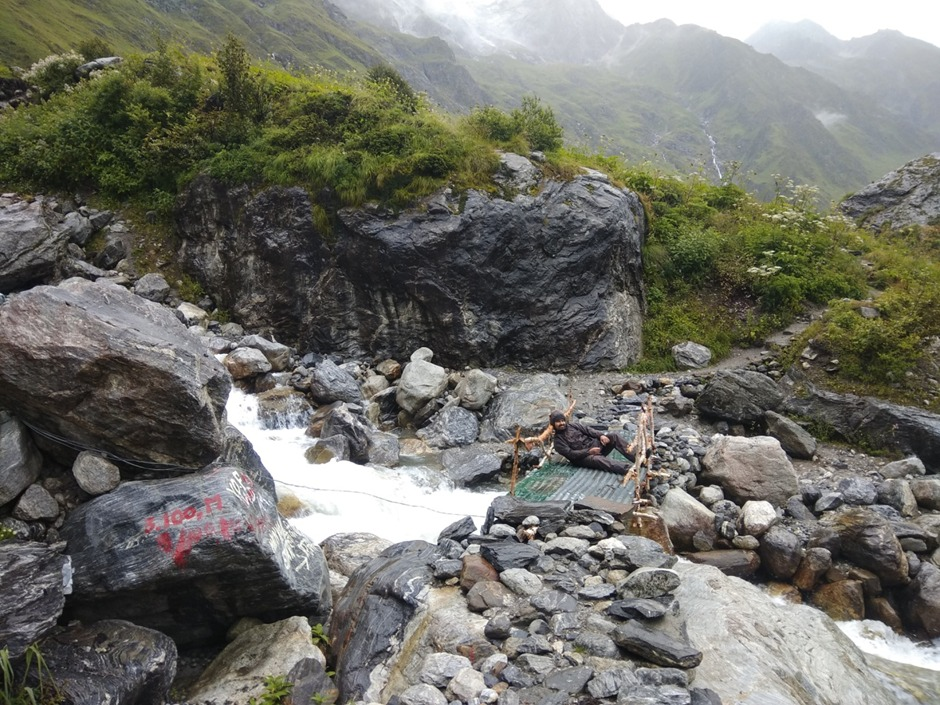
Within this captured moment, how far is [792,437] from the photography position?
12.0 meters

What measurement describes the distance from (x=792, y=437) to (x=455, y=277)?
32.1 ft

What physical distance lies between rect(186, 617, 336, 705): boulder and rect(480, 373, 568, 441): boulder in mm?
8117

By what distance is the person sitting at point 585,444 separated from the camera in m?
9.95

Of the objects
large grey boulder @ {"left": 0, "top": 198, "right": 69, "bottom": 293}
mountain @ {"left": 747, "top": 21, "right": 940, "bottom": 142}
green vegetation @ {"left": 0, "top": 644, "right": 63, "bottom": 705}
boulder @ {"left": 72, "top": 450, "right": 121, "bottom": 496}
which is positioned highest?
mountain @ {"left": 747, "top": 21, "right": 940, "bottom": 142}

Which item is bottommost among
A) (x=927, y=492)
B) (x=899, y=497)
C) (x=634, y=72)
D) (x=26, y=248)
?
(x=26, y=248)

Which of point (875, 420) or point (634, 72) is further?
point (634, 72)

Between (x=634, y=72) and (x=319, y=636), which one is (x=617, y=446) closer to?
(x=319, y=636)

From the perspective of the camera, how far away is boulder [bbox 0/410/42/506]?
4.86m

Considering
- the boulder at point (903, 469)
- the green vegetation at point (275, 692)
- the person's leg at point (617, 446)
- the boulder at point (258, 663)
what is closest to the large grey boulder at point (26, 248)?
the boulder at point (258, 663)

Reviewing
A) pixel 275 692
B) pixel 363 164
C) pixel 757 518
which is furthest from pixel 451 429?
pixel 363 164

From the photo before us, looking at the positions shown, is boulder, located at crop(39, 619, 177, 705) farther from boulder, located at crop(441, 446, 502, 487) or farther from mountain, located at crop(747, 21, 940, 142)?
mountain, located at crop(747, 21, 940, 142)

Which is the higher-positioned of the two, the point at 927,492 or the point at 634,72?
the point at 634,72

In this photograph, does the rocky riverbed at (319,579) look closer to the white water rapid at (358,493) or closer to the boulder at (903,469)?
the white water rapid at (358,493)

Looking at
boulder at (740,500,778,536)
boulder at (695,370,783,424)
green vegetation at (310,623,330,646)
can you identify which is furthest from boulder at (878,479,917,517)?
green vegetation at (310,623,330,646)
